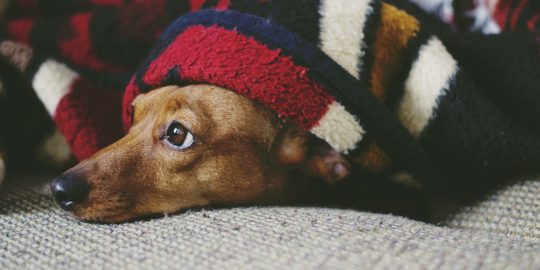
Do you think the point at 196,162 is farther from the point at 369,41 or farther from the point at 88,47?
the point at 88,47

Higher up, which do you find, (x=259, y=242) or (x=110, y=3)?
(x=110, y=3)

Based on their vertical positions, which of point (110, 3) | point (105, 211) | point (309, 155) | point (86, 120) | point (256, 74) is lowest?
point (105, 211)

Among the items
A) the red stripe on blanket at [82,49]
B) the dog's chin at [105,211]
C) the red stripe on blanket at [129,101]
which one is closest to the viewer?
the dog's chin at [105,211]

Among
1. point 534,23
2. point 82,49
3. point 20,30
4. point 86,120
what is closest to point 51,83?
point 86,120

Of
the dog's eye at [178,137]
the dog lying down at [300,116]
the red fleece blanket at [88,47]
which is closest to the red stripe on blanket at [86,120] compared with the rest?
the red fleece blanket at [88,47]

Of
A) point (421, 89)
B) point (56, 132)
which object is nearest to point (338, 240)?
point (421, 89)

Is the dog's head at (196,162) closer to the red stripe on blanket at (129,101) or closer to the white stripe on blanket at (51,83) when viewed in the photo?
the red stripe on blanket at (129,101)

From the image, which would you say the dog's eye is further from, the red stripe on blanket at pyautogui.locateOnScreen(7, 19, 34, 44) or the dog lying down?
→ the red stripe on blanket at pyautogui.locateOnScreen(7, 19, 34, 44)

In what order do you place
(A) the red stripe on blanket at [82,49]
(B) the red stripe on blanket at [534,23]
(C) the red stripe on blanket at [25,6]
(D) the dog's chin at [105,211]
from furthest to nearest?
(C) the red stripe on blanket at [25,6], (A) the red stripe on blanket at [82,49], (B) the red stripe on blanket at [534,23], (D) the dog's chin at [105,211]

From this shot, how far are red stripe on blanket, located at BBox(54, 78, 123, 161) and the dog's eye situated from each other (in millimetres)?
278

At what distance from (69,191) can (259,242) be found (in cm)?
44

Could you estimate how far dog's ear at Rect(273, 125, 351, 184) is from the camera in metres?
1.28

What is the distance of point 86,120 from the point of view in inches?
56.5

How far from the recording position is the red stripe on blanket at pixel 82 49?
1697 mm
